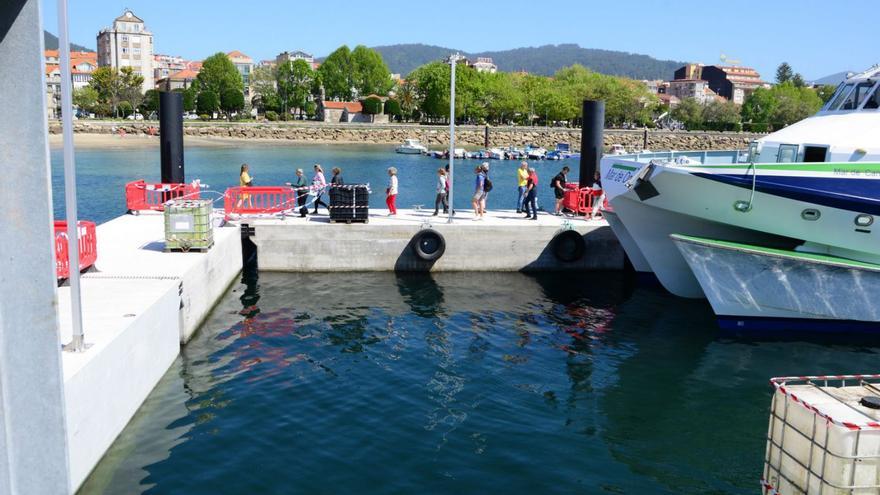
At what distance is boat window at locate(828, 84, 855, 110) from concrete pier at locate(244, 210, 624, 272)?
6.44 meters

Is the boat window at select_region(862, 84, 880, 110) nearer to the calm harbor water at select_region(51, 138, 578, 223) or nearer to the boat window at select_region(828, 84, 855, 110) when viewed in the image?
the boat window at select_region(828, 84, 855, 110)

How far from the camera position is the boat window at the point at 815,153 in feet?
56.7

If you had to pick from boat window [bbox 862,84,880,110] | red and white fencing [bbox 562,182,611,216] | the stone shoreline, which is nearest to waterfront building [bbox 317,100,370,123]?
the stone shoreline

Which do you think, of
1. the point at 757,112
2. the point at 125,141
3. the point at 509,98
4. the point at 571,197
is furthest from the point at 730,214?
the point at 757,112

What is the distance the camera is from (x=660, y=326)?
1750 cm

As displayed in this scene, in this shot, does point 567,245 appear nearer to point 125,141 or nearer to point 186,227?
point 186,227

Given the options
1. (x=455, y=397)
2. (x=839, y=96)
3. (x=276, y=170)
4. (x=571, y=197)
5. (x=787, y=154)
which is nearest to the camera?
(x=455, y=397)

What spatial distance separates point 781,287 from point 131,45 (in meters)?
179

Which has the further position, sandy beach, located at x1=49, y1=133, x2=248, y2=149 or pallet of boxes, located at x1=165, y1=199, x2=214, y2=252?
sandy beach, located at x1=49, y1=133, x2=248, y2=149

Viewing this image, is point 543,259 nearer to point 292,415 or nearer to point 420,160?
point 292,415

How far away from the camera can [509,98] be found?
126438 millimetres

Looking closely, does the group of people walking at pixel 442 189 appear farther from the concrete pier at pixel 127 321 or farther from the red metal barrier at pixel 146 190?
the concrete pier at pixel 127 321

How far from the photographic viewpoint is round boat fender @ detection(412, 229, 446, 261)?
20.9m

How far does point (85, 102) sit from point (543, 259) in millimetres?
114817
